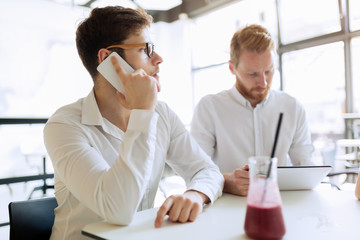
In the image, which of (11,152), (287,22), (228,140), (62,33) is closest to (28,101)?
→ (11,152)

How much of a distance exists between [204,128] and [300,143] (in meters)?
0.63

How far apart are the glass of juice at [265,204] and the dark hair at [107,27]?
→ 0.84 meters

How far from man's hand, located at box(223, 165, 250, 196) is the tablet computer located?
0.13 meters

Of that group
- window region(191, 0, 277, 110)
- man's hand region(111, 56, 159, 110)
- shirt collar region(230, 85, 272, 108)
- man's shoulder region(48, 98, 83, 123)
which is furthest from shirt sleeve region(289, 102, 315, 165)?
window region(191, 0, 277, 110)

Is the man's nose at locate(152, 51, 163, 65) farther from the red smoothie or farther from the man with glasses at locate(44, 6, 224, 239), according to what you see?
the red smoothie

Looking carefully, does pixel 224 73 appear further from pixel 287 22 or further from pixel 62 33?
pixel 62 33

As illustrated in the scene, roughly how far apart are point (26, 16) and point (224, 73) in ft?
11.7

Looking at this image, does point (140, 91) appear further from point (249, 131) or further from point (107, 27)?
point (249, 131)

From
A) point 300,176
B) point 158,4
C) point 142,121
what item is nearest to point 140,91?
point 142,121

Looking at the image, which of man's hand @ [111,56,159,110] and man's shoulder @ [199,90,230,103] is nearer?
man's hand @ [111,56,159,110]

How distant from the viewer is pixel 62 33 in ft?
17.1

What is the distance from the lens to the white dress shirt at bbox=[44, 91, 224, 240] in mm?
915

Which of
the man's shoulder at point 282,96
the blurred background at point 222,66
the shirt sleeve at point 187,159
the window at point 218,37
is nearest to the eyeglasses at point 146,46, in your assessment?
the shirt sleeve at point 187,159

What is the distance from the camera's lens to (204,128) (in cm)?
198
